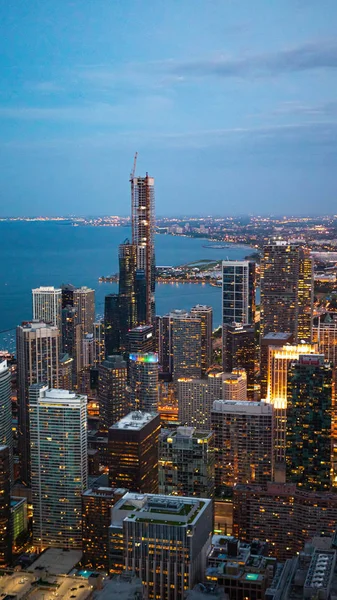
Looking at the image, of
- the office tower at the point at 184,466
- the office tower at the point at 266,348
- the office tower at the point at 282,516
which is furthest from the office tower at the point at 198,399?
the office tower at the point at 282,516

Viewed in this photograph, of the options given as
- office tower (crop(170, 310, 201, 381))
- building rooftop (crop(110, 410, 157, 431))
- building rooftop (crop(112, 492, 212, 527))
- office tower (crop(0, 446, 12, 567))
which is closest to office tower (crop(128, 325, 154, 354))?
office tower (crop(170, 310, 201, 381))

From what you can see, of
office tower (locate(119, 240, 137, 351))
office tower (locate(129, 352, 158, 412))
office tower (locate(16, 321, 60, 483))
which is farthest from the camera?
office tower (locate(119, 240, 137, 351))

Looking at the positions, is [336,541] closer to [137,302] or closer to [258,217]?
[137,302]

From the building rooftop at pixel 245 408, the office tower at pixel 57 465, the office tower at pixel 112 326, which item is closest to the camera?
the office tower at pixel 57 465

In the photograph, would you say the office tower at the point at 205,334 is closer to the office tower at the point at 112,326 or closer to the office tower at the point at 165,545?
the office tower at the point at 112,326

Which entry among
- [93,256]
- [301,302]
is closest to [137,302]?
[301,302]

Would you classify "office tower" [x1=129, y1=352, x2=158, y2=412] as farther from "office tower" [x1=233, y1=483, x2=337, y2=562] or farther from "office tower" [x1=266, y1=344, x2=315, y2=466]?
"office tower" [x1=233, y1=483, x2=337, y2=562]

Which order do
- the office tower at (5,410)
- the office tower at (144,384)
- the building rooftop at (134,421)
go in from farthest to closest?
the office tower at (144,384)
the office tower at (5,410)
the building rooftop at (134,421)
